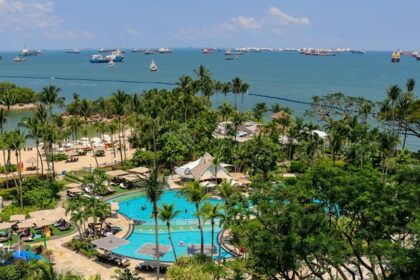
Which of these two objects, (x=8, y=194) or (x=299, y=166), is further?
(x=299, y=166)

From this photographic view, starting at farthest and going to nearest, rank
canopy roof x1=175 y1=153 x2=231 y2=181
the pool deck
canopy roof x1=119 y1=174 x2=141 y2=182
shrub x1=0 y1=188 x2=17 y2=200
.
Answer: canopy roof x1=119 y1=174 x2=141 y2=182
canopy roof x1=175 y1=153 x2=231 y2=181
shrub x1=0 y1=188 x2=17 y2=200
the pool deck

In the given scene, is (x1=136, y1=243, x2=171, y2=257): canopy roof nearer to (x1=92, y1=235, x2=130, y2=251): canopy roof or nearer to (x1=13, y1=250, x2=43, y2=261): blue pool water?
(x1=92, y1=235, x2=130, y2=251): canopy roof

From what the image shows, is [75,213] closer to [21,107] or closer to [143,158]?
[143,158]

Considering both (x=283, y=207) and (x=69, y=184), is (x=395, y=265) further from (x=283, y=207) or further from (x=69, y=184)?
(x=69, y=184)

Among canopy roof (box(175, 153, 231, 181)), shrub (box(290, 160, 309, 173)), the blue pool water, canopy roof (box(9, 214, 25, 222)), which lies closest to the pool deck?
the blue pool water

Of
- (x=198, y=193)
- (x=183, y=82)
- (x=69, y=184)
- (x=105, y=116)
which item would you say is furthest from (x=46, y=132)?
(x=105, y=116)

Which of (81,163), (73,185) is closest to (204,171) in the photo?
(73,185)
